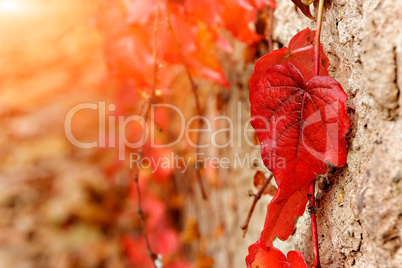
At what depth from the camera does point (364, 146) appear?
46 centimetres

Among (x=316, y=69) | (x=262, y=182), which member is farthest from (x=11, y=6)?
(x=316, y=69)

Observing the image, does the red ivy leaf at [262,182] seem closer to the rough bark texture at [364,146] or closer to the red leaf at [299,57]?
the rough bark texture at [364,146]

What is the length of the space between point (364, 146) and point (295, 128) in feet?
0.29

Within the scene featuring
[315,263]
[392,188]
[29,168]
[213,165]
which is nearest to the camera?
[392,188]

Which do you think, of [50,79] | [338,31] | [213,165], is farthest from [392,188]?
[50,79]

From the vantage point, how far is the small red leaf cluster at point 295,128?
0.46 m

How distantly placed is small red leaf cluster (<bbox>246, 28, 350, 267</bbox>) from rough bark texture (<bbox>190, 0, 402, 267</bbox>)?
0.04 metres

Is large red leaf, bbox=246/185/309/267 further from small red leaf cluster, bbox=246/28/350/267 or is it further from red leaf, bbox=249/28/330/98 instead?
red leaf, bbox=249/28/330/98

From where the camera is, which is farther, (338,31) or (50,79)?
(50,79)

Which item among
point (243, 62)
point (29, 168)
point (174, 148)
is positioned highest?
point (243, 62)

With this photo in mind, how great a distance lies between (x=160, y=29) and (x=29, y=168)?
174cm

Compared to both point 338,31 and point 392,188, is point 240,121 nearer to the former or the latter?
point 338,31

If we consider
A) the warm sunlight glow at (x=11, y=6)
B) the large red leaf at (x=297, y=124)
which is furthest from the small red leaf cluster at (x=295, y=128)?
the warm sunlight glow at (x=11, y=6)

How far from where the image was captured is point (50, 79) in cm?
280
